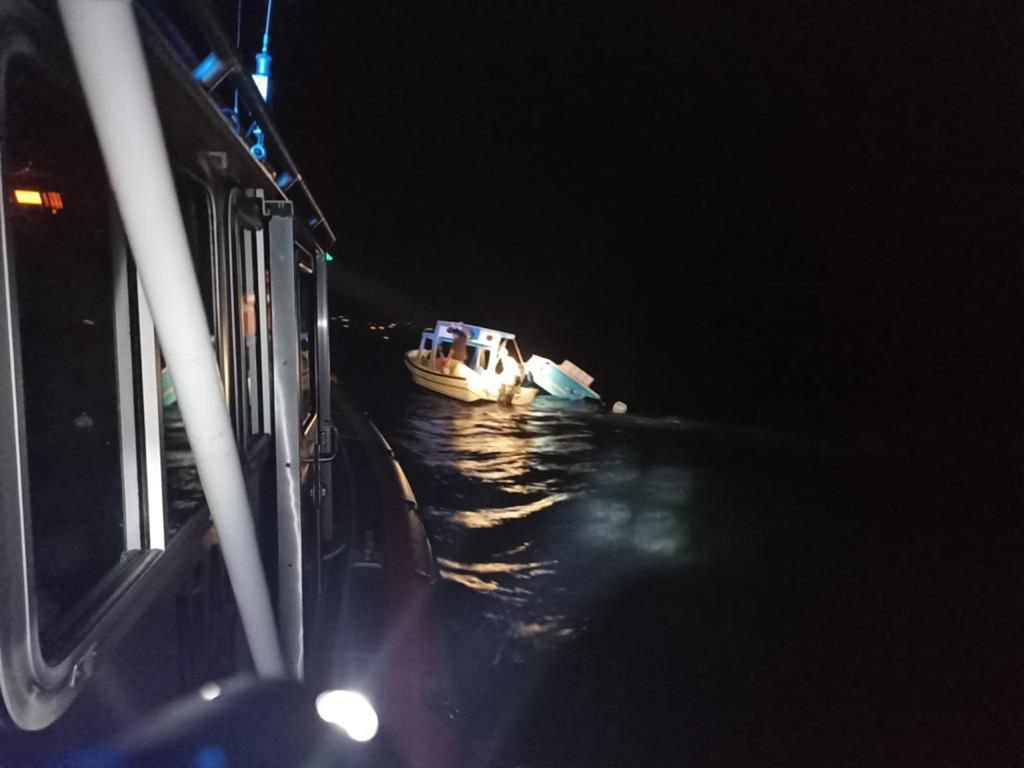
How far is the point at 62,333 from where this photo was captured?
130cm

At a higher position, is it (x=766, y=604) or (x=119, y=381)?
(x=119, y=381)

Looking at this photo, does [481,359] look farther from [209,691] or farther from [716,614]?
[209,691]

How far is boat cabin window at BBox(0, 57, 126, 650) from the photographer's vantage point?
45.1 inches

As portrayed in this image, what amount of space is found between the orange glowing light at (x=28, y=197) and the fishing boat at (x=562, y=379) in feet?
71.2

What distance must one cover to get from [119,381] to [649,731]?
12.3 ft

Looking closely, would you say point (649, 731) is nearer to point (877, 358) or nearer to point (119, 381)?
point (119, 381)

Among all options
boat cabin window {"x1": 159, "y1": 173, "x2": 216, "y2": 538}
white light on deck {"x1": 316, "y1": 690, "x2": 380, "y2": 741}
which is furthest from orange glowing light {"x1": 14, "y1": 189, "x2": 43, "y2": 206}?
white light on deck {"x1": 316, "y1": 690, "x2": 380, "y2": 741}

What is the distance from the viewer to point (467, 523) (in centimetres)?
803

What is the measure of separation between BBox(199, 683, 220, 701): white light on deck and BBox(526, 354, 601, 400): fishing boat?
21102mm

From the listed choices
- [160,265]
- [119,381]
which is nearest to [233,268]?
[119,381]

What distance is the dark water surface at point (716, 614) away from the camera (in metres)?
4.08

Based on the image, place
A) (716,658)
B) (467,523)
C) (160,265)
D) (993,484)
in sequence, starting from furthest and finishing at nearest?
1. (993,484)
2. (467,523)
3. (716,658)
4. (160,265)

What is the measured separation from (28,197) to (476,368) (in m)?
19.2

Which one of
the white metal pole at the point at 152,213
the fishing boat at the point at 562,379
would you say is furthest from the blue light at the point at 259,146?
the fishing boat at the point at 562,379
